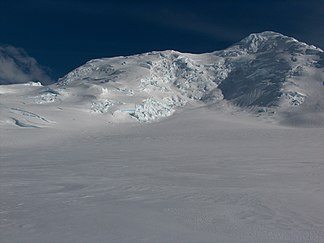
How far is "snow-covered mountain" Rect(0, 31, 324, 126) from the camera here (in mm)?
60438

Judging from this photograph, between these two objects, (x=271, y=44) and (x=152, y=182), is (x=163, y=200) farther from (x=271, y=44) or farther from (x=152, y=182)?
(x=271, y=44)

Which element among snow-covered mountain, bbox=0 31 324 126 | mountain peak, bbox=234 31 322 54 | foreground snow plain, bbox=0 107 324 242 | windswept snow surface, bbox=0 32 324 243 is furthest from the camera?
mountain peak, bbox=234 31 322 54

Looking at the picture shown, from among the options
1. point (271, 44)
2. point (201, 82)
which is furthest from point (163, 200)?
point (271, 44)

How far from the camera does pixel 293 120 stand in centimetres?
5466

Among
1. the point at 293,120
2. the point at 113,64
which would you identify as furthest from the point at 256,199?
the point at 113,64

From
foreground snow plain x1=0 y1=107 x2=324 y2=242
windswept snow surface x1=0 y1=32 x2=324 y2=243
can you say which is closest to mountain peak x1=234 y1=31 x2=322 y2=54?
windswept snow surface x1=0 y1=32 x2=324 y2=243

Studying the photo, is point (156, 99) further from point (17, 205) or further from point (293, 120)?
point (17, 205)

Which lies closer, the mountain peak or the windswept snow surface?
the windswept snow surface

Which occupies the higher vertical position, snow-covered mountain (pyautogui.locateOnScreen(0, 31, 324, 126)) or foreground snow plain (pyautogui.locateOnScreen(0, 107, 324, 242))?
snow-covered mountain (pyautogui.locateOnScreen(0, 31, 324, 126))

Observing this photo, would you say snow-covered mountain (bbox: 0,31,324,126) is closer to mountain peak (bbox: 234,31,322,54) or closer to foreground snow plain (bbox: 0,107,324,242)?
mountain peak (bbox: 234,31,322,54)

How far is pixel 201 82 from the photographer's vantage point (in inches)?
3039

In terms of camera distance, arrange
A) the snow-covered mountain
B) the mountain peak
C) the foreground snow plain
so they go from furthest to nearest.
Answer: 1. the mountain peak
2. the snow-covered mountain
3. the foreground snow plain

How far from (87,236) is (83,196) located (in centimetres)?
382

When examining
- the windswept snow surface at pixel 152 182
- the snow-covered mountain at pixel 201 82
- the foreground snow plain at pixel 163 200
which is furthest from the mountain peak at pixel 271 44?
the foreground snow plain at pixel 163 200
